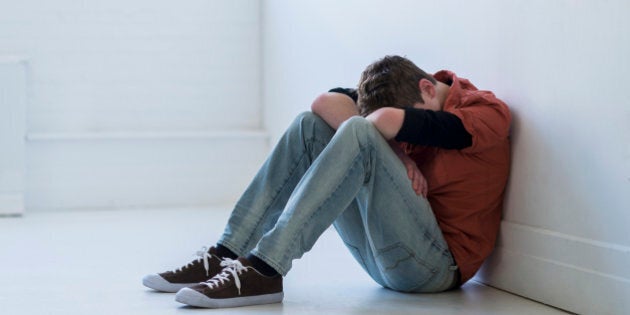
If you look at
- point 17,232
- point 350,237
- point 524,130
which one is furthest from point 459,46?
point 17,232

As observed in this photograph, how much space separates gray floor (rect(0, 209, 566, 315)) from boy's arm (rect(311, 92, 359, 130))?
0.49 m

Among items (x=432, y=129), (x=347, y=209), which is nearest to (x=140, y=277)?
(x=347, y=209)

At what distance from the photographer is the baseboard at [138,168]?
543 centimetres

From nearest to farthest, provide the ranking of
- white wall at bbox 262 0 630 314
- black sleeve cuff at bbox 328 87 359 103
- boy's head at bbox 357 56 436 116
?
white wall at bbox 262 0 630 314 < boy's head at bbox 357 56 436 116 < black sleeve cuff at bbox 328 87 359 103

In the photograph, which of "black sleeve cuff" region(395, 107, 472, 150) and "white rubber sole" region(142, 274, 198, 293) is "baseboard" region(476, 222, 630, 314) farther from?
"white rubber sole" region(142, 274, 198, 293)

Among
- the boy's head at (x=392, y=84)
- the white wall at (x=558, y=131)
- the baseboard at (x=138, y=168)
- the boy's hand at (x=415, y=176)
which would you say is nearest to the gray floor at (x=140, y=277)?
the white wall at (x=558, y=131)

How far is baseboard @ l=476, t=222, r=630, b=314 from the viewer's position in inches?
88.3

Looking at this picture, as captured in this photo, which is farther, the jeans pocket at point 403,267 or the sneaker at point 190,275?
the sneaker at point 190,275

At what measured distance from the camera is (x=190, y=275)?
2633 millimetres

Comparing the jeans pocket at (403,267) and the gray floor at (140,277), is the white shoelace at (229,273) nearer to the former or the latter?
the gray floor at (140,277)

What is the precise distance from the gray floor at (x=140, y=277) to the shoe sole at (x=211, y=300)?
23 millimetres

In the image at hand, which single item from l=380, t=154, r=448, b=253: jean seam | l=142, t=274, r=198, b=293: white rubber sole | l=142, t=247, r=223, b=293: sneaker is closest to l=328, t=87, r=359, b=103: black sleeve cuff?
l=380, t=154, r=448, b=253: jean seam

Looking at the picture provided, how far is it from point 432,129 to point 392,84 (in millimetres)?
183

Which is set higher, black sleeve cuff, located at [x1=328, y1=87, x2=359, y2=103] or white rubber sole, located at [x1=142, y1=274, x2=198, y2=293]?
black sleeve cuff, located at [x1=328, y1=87, x2=359, y2=103]
